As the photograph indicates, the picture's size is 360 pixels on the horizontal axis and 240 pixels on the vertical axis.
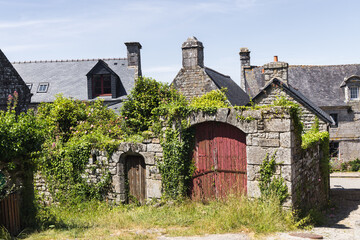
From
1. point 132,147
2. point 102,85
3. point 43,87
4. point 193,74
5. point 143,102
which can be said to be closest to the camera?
point 132,147

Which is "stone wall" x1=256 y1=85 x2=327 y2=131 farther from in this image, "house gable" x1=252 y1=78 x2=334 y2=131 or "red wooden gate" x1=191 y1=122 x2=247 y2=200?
"red wooden gate" x1=191 y1=122 x2=247 y2=200

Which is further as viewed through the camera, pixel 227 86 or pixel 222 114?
pixel 227 86

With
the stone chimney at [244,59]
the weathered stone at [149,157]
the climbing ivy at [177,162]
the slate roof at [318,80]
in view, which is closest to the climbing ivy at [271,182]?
the climbing ivy at [177,162]

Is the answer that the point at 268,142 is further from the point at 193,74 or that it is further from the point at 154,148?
the point at 193,74

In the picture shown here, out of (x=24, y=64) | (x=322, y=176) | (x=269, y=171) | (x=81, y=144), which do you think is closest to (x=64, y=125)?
(x=81, y=144)

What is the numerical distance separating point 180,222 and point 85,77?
1612 cm

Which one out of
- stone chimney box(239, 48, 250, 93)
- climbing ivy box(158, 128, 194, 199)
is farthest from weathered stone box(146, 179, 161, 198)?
stone chimney box(239, 48, 250, 93)

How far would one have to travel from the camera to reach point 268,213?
6.75 metres

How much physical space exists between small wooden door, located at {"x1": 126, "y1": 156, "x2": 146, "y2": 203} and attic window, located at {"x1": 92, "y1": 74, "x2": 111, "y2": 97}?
11655 millimetres

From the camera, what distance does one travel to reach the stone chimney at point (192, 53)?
15202 millimetres

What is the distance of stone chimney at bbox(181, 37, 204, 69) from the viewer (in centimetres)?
1520

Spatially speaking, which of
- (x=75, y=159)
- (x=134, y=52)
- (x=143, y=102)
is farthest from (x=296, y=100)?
(x=134, y=52)

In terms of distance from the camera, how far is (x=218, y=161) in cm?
809

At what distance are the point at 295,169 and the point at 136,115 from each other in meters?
5.94
